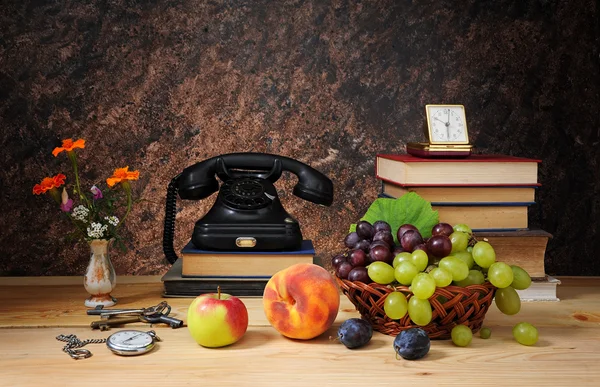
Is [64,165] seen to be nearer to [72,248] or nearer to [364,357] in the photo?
[72,248]

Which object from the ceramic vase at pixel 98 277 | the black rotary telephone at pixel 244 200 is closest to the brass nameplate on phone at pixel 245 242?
the black rotary telephone at pixel 244 200

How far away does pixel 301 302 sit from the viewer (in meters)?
1.05

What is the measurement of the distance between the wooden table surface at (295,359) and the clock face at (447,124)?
0.38 m

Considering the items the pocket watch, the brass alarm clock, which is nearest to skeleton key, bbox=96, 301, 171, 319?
the pocket watch

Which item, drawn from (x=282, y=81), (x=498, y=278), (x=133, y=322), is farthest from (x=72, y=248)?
(x=498, y=278)

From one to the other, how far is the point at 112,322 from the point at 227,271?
0.88ft

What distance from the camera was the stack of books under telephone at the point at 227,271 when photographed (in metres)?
1.34

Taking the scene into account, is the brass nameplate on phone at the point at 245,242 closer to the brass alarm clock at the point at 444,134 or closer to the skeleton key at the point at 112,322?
the skeleton key at the point at 112,322

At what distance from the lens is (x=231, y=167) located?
1479mm

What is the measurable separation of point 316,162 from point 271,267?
1.26 feet

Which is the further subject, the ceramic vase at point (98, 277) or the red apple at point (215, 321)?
the ceramic vase at point (98, 277)

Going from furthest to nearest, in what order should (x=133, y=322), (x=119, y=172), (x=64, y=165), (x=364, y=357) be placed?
(x=64, y=165), (x=119, y=172), (x=133, y=322), (x=364, y=357)

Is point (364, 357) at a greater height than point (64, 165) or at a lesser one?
lesser

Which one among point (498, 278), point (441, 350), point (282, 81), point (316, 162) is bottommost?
point (441, 350)
